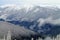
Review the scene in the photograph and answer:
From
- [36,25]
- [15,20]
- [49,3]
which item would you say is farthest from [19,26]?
[49,3]

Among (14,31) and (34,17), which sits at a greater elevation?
(34,17)

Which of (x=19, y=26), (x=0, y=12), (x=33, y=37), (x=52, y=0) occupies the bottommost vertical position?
(x=33, y=37)

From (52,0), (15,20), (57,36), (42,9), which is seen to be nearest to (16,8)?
(15,20)

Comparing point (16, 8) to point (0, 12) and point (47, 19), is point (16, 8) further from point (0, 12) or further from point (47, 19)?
point (47, 19)

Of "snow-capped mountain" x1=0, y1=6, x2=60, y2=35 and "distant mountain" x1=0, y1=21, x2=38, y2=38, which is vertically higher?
"snow-capped mountain" x1=0, y1=6, x2=60, y2=35

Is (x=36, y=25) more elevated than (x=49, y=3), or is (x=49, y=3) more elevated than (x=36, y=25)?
(x=49, y=3)

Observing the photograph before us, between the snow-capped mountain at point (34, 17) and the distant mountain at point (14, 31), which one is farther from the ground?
the snow-capped mountain at point (34, 17)
